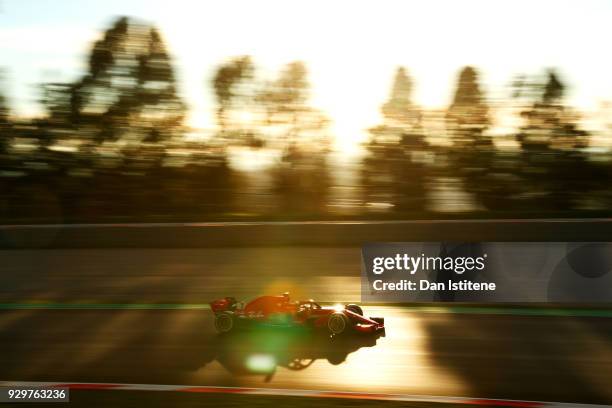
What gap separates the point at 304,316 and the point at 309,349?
35cm

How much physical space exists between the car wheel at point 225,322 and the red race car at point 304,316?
3.4 inches

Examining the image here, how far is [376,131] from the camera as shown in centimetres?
2217

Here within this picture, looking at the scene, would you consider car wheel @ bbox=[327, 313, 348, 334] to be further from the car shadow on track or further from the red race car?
the car shadow on track

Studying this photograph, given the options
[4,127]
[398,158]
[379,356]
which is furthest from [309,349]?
[4,127]

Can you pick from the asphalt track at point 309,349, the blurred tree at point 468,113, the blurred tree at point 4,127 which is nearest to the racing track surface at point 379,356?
the asphalt track at point 309,349

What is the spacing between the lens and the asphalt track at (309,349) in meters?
6.85

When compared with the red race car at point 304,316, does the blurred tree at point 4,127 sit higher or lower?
higher

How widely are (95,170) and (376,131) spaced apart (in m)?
9.17

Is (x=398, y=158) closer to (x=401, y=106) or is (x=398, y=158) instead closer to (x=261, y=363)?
(x=401, y=106)

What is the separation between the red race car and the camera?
7.65 metres

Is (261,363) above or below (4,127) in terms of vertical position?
below

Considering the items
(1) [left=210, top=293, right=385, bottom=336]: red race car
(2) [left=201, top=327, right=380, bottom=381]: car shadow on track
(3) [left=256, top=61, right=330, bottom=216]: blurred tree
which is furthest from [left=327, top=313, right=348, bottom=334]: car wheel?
(3) [left=256, top=61, right=330, bottom=216]: blurred tree

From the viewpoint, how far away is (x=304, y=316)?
25.2 feet

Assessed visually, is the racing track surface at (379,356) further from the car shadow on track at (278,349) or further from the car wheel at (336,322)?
the car wheel at (336,322)
